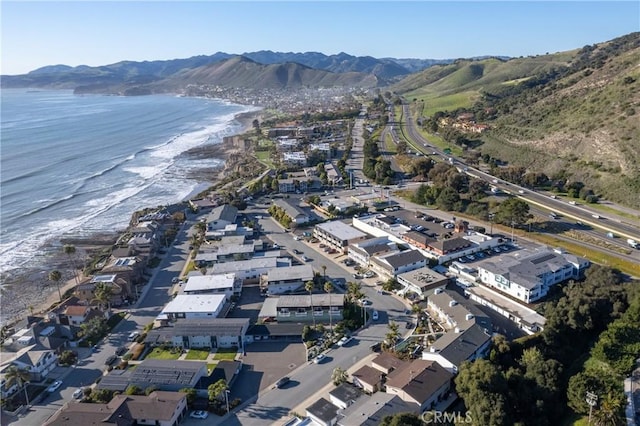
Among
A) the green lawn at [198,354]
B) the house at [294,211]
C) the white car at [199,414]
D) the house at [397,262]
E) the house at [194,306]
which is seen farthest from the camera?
the house at [294,211]

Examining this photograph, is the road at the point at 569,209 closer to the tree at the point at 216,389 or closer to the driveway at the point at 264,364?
the driveway at the point at 264,364

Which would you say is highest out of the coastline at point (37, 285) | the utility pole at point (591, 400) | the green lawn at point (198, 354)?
the utility pole at point (591, 400)

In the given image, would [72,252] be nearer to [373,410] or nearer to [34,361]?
[34,361]

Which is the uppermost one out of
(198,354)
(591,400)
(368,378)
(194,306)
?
(591,400)

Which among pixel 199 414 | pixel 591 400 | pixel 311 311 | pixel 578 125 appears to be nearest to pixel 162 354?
pixel 199 414

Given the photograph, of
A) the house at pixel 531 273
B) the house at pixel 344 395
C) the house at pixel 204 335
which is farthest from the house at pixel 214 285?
the house at pixel 531 273

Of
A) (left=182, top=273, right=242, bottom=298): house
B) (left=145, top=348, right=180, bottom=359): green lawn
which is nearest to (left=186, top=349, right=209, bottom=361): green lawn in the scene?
(left=145, top=348, right=180, bottom=359): green lawn
